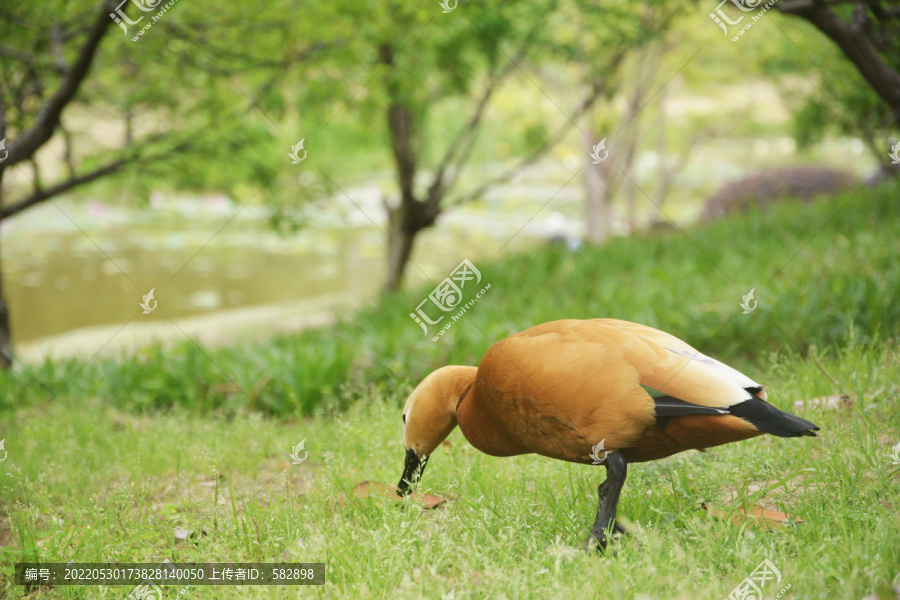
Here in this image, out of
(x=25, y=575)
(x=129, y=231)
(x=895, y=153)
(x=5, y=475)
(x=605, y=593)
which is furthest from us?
(x=129, y=231)

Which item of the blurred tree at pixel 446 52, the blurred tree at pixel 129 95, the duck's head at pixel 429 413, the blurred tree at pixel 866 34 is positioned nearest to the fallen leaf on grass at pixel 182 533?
the duck's head at pixel 429 413

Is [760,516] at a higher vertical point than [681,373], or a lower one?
lower

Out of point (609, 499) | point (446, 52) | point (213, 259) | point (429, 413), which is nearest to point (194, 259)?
point (213, 259)

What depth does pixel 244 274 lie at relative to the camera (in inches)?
619

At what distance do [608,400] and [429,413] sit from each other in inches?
25.4

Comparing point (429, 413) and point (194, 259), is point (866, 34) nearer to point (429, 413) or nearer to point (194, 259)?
point (429, 413)

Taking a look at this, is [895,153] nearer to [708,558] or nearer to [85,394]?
[708,558]

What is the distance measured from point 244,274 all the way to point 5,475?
508 inches

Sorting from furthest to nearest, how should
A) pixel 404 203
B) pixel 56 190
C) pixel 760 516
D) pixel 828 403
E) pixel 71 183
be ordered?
pixel 404 203
pixel 71 183
pixel 56 190
pixel 828 403
pixel 760 516

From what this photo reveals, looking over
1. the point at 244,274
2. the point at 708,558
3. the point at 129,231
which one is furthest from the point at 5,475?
the point at 129,231

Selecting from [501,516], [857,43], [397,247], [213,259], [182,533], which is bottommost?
[213,259]

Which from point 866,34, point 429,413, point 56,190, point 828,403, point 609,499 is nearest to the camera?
point 609,499

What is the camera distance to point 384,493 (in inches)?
98.0

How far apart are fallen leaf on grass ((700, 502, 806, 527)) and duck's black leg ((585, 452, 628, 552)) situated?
37cm
